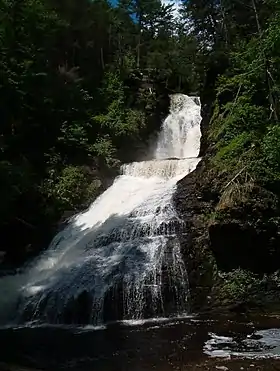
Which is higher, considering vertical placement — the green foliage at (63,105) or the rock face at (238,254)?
the green foliage at (63,105)

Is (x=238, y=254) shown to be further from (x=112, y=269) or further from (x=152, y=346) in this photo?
(x=152, y=346)

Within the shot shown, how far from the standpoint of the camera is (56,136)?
26500 mm

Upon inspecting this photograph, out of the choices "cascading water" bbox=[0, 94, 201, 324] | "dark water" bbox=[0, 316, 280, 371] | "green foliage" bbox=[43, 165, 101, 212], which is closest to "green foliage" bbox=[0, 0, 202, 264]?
"green foliage" bbox=[43, 165, 101, 212]

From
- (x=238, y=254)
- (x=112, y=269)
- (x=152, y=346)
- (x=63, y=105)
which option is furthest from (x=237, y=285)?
(x=63, y=105)

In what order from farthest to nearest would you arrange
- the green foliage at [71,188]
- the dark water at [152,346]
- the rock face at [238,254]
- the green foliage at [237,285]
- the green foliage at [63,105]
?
the green foliage at [71,188] < the green foliage at [63,105] < the rock face at [238,254] < the green foliage at [237,285] < the dark water at [152,346]

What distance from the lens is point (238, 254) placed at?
1452 centimetres

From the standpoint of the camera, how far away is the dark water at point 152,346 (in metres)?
8.70

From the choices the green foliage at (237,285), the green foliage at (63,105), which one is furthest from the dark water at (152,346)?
the green foliage at (63,105)

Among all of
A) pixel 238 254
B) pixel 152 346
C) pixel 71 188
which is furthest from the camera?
pixel 71 188

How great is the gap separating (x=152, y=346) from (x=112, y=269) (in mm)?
4640

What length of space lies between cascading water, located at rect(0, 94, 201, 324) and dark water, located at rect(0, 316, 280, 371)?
901 millimetres

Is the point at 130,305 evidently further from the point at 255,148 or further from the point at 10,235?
the point at 10,235

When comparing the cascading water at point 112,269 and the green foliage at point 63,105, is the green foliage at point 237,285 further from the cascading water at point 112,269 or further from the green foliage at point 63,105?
the green foliage at point 63,105

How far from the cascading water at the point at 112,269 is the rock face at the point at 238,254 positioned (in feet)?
1.89
